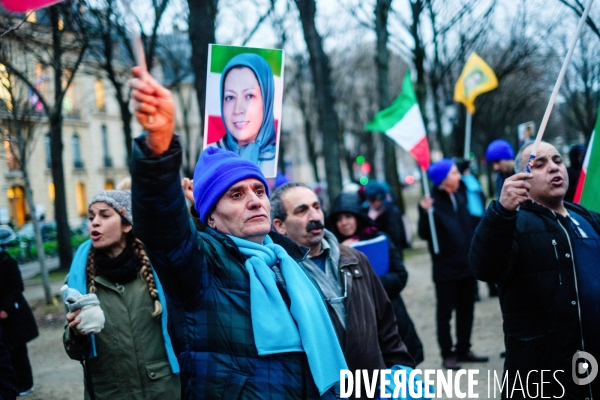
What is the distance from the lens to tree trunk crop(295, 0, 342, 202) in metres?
10.3

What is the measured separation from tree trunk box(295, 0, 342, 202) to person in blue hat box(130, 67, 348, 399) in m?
8.34

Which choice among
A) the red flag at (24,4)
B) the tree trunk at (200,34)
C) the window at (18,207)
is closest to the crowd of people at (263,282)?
the red flag at (24,4)

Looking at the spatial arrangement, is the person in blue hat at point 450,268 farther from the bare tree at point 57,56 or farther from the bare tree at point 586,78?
the bare tree at point 586,78

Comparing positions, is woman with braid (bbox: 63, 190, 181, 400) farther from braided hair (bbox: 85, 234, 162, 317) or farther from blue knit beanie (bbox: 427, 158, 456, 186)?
blue knit beanie (bbox: 427, 158, 456, 186)

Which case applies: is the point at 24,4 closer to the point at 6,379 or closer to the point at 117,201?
the point at 6,379

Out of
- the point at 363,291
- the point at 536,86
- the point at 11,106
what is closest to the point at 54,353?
the point at 11,106

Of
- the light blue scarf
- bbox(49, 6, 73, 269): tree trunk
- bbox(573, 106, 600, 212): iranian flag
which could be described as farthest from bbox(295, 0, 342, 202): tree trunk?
bbox(573, 106, 600, 212): iranian flag

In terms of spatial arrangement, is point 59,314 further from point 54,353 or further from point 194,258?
point 194,258

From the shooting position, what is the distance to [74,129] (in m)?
43.6

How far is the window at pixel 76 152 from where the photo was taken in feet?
144

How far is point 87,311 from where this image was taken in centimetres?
291

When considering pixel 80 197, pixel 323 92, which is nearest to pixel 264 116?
pixel 323 92

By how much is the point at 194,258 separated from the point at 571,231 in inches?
89.0

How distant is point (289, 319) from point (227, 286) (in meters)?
0.25
